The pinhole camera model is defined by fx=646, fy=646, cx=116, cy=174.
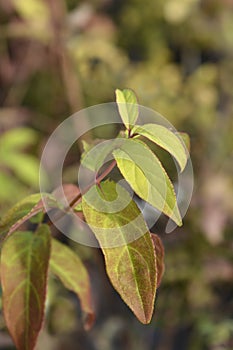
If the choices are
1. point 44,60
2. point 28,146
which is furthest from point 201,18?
point 28,146

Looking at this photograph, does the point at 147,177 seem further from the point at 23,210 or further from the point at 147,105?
the point at 147,105

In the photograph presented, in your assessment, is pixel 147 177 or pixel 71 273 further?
pixel 71 273

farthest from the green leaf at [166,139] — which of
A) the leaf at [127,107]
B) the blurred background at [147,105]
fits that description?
the blurred background at [147,105]

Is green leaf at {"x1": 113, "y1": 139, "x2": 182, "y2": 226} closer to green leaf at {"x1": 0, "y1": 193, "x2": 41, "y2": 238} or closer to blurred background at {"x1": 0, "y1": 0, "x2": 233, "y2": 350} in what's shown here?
green leaf at {"x1": 0, "y1": 193, "x2": 41, "y2": 238}

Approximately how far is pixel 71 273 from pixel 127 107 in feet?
0.72

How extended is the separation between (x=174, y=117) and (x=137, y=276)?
3.75ft

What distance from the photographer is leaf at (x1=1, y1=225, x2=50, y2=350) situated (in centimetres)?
59

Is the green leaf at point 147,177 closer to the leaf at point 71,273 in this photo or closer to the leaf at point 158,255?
the leaf at point 158,255

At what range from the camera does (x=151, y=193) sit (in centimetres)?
49

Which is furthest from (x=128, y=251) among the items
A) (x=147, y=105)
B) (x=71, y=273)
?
(x=147, y=105)

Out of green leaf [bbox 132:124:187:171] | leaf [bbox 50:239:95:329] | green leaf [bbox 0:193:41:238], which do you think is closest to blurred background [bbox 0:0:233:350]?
leaf [bbox 50:239:95:329]

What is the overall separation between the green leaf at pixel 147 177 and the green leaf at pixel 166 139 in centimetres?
1

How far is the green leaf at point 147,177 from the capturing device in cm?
48

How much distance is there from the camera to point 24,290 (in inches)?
23.6
